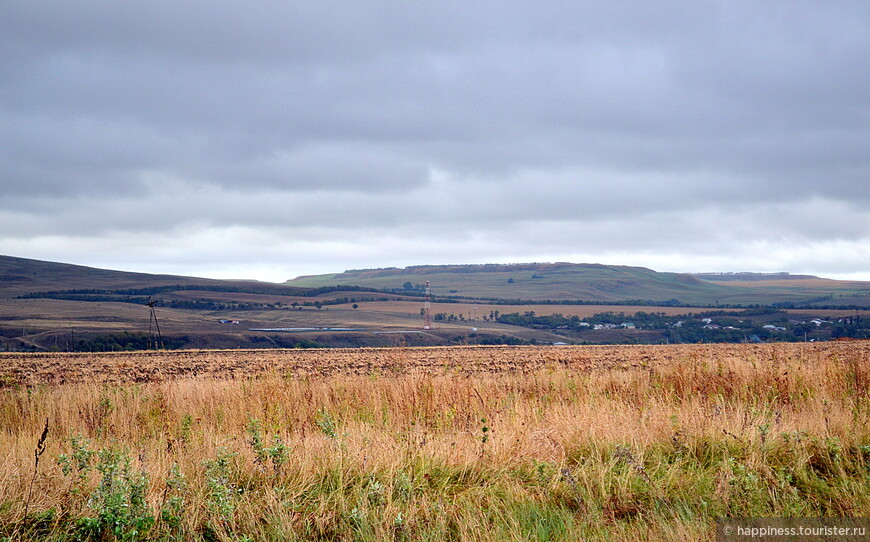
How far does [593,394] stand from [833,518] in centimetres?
633

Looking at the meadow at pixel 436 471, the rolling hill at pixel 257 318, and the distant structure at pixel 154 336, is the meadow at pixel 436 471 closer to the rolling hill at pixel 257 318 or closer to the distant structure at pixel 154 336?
the distant structure at pixel 154 336

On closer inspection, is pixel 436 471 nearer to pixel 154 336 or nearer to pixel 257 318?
pixel 154 336

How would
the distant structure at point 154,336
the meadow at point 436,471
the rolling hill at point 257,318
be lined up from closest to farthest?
the meadow at point 436,471
the distant structure at point 154,336
the rolling hill at point 257,318

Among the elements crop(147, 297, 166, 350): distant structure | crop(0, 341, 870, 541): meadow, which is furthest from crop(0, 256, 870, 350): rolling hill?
crop(0, 341, 870, 541): meadow

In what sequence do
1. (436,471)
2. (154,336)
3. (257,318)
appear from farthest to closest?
(257,318) → (154,336) → (436,471)

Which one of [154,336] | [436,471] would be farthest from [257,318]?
[436,471]

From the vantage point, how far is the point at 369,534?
5340 mm

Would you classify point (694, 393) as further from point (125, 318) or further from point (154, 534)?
point (125, 318)

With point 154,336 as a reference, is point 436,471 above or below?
above

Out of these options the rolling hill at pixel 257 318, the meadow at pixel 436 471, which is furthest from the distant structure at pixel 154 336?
the meadow at pixel 436 471

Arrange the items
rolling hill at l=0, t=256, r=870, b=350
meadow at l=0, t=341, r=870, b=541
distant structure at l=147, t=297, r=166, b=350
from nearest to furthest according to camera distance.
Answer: meadow at l=0, t=341, r=870, b=541 < distant structure at l=147, t=297, r=166, b=350 < rolling hill at l=0, t=256, r=870, b=350

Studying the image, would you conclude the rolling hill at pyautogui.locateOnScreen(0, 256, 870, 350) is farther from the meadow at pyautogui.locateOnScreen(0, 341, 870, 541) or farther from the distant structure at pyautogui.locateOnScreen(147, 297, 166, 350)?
the meadow at pyautogui.locateOnScreen(0, 341, 870, 541)

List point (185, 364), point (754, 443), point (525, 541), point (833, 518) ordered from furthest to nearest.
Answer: point (185, 364)
point (754, 443)
point (833, 518)
point (525, 541)

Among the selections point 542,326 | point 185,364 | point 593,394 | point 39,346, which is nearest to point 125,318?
point 39,346
